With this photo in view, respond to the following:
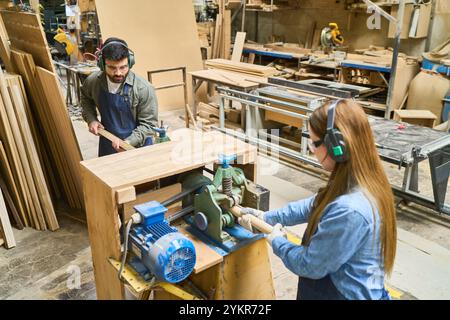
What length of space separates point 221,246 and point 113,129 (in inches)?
55.2

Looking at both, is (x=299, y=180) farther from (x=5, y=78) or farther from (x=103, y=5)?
(x=103, y=5)

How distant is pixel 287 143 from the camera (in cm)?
453

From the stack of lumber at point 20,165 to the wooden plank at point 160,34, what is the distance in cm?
288

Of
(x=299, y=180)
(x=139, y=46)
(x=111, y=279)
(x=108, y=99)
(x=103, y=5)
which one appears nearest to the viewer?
(x=111, y=279)

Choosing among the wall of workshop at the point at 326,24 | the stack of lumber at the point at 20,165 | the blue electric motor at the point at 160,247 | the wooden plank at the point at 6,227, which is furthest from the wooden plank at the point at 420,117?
the wooden plank at the point at 6,227

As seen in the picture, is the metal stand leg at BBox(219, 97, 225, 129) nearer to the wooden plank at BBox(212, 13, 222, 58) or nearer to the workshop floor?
the workshop floor

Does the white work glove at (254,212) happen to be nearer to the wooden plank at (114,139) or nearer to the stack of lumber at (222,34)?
the wooden plank at (114,139)

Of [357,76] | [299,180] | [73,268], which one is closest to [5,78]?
[73,268]

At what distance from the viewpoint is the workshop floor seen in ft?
7.60

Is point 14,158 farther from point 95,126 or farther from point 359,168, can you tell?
point 359,168

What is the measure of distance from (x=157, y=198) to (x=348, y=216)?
2.93 ft

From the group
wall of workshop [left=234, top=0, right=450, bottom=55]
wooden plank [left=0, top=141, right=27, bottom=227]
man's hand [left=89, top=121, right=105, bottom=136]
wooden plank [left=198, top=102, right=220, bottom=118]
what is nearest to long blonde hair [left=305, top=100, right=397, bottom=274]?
man's hand [left=89, top=121, right=105, bottom=136]

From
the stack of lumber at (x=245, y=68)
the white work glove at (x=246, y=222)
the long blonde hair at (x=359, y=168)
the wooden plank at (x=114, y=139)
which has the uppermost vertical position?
the long blonde hair at (x=359, y=168)

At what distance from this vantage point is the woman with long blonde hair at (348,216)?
3.83 feet
